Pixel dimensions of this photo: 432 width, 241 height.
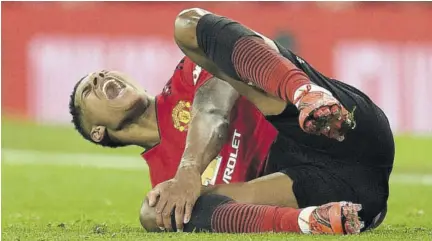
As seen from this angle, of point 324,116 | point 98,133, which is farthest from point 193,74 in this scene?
point 324,116

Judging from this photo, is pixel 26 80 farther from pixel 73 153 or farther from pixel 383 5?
pixel 383 5

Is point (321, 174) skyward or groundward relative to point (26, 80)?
skyward

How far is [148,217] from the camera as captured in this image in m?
5.42

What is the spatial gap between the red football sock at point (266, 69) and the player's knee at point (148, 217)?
31.2 inches

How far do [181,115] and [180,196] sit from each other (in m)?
0.77

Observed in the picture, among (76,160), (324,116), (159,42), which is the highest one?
(324,116)

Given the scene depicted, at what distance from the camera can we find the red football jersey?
5.84 m

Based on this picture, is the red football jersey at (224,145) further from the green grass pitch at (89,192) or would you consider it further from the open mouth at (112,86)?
the green grass pitch at (89,192)

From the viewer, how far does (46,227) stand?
6.22m

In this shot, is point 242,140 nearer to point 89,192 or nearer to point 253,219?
point 253,219

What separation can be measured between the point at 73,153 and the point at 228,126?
9343 mm

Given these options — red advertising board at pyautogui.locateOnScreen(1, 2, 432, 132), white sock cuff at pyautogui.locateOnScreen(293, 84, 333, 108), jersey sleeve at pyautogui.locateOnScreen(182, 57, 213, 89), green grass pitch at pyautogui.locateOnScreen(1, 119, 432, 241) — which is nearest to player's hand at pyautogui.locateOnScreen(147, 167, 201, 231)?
green grass pitch at pyautogui.locateOnScreen(1, 119, 432, 241)

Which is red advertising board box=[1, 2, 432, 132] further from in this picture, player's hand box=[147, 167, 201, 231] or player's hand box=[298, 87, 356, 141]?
player's hand box=[298, 87, 356, 141]

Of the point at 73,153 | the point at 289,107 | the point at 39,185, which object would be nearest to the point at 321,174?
the point at 289,107
